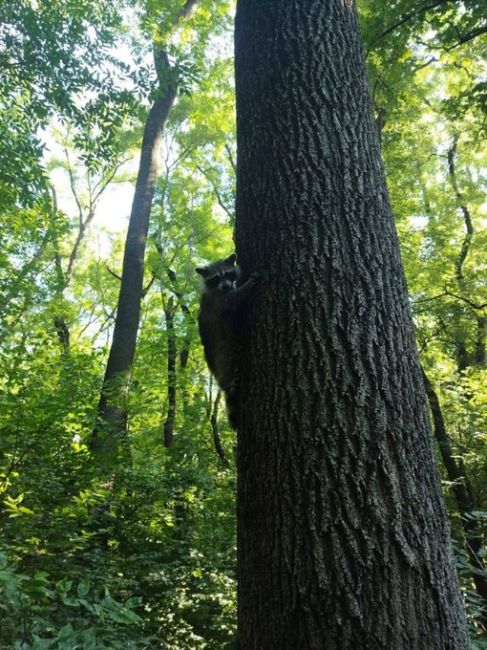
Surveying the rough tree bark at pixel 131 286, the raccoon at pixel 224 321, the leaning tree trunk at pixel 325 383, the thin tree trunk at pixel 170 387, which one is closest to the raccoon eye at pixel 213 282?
the raccoon at pixel 224 321

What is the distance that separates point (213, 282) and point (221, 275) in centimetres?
20

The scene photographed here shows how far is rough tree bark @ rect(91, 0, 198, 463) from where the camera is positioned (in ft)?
21.2

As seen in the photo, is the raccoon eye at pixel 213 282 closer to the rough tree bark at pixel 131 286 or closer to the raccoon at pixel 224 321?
the raccoon at pixel 224 321

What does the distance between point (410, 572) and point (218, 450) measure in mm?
10754

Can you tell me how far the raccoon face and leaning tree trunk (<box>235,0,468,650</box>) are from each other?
66.8 inches

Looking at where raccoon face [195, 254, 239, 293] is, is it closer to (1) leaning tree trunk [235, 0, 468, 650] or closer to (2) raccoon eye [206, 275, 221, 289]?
(2) raccoon eye [206, 275, 221, 289]

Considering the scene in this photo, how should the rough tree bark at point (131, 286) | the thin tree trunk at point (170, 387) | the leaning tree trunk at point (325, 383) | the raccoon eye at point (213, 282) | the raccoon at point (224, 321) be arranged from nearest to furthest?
the leaning tree trunk at point (325, 383)
the raccoon at point (224, 321)
the raccoon eye at point (213, 282)
the rough tree bark at point (131, 286)
the thin tree trunk at point (170, 387)

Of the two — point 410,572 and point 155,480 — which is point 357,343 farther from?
point 155,480

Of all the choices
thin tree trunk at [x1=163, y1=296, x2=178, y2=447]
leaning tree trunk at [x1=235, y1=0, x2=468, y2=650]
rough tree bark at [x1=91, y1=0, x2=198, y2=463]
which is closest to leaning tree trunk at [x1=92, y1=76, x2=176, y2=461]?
rough tree bark at [x1=91, y1=0, x2=198, y2=463]

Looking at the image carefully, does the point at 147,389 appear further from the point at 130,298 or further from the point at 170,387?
the point at 170,387

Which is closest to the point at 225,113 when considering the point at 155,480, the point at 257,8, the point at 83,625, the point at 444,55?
the point at 444,55

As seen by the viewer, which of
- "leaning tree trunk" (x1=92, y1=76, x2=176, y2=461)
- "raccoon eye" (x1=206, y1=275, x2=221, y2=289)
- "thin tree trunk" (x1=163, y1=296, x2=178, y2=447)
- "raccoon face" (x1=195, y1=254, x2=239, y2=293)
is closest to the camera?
"raccoon face" (x1=195, y1=254, x2=239, y2=293)

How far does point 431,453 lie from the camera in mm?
1852

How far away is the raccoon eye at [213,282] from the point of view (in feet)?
14.9
